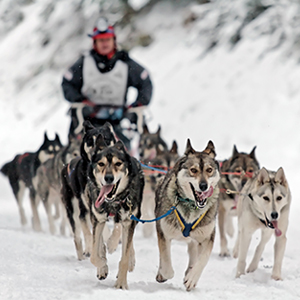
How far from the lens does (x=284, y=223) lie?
3967mm

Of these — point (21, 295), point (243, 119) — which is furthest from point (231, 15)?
point (21, 295)

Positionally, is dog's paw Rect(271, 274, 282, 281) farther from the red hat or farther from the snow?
the red hat

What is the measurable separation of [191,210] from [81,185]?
42.5 inches

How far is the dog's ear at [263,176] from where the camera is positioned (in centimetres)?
393

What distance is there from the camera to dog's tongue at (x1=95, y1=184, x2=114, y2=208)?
128 inches

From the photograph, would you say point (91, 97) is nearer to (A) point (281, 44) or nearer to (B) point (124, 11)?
(A) point (281, 44)

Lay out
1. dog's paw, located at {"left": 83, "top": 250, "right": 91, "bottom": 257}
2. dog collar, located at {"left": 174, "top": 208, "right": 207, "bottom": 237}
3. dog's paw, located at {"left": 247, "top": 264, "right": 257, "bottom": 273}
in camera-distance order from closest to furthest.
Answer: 1. dog collar, located at {"left": 174, "top": 208, "right": 207, "bottom": 237}
2. dog's paw, located at {"left": 247, "top": 264, "right": 257, "bottom": 273}
3. dog's paw, located at {"left": 83, "top": 250, "right": 91, "bottom": 257}

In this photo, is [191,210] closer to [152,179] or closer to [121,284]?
[121,284]

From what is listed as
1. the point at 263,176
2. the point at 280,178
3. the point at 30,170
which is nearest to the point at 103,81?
the point at 30,170

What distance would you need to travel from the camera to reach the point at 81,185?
13.4 ft

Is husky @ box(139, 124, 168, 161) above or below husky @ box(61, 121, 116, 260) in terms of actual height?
below

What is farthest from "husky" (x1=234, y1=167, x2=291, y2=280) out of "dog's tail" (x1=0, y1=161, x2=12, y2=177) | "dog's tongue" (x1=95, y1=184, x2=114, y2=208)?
"dog's tail" (x1=0, y1=161, x2=12, y2=177)

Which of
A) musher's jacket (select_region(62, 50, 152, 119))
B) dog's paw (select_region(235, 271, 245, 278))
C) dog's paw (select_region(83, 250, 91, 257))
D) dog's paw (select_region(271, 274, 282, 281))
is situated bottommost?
dog's paw (select_region(235, 271, 245, 278))

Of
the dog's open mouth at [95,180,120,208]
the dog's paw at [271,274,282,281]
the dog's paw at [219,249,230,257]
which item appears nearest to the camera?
the dog's open mouth at [95,180,120,208]
